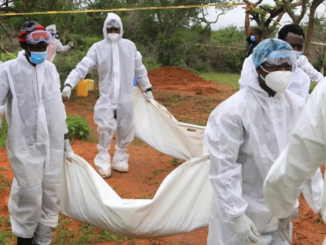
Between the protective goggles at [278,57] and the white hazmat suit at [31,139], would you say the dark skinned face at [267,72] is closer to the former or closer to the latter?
the protective goggles at [278,57]

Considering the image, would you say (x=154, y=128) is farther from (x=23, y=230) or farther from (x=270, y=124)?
(x=270, y=124)

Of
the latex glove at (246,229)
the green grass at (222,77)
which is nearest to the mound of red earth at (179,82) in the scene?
the green grass at (222,77)

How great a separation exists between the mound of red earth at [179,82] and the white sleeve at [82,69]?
9.32m

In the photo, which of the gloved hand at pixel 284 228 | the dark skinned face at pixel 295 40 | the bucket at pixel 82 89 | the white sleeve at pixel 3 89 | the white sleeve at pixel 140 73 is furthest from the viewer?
the bucket at pixel 82 89

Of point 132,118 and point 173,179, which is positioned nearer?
point 173,179

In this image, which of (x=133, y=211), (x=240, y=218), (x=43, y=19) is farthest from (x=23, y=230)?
(x=43, y=19)

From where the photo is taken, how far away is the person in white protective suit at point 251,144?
7.52 feet

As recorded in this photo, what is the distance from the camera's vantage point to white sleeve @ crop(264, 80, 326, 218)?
1.37 metres

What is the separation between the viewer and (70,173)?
11.4ft

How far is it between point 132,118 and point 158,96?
805 centimetres

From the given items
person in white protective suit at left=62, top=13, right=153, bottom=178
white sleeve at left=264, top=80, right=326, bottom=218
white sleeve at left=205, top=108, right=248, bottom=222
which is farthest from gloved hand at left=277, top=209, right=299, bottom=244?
person in white protective suit at left=62, top=13, right=153, bottom=178

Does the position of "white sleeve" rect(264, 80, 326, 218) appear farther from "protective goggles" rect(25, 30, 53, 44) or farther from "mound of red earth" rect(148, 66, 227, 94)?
"mound of red earth" rect(148, 66, 227, 94)

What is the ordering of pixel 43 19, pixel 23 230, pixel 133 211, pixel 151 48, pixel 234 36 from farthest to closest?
1. pixel 234 36
2. pixel 151 48
3. pixel 43 19
4. pixel 23 230
5. pixel 133 211

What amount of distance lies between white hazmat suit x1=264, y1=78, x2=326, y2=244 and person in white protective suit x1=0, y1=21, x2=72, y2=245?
210 cm
